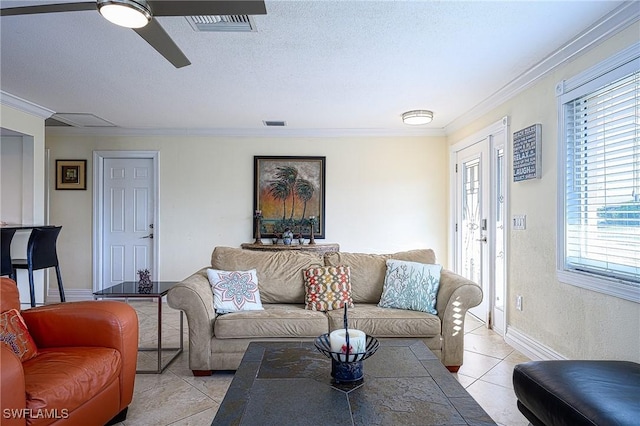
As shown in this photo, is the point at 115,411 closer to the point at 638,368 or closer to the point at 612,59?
the point at 638,368

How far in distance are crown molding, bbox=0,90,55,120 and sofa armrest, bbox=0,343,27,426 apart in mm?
3353

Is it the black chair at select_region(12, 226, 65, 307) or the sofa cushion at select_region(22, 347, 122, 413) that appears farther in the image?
the black chair at select_region(12, 226, 65, 307)

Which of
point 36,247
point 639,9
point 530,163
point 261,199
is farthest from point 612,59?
point 36,247

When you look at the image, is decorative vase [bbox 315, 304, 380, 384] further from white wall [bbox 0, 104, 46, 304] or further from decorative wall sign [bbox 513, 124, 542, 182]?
white wall [bbox 0, 104, 46, 304]

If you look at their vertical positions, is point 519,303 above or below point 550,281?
below

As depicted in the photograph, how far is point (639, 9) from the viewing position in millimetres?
2123

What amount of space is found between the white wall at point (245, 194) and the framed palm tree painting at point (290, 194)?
0.11 metres

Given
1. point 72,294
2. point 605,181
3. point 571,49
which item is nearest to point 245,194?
point 72,294

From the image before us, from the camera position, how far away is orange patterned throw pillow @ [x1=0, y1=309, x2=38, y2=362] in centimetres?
192

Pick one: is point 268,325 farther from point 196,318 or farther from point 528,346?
point 528,346

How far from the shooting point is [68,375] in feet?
5.79

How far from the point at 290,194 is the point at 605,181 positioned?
3650 mm

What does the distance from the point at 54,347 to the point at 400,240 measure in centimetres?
417

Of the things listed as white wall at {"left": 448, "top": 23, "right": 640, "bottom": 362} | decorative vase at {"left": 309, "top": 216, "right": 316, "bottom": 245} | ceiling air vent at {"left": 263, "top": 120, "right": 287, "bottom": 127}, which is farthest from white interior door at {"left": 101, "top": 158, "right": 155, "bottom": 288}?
white wall at {"left": 448, "top": 23, "right": 640, "bottom": 362}
